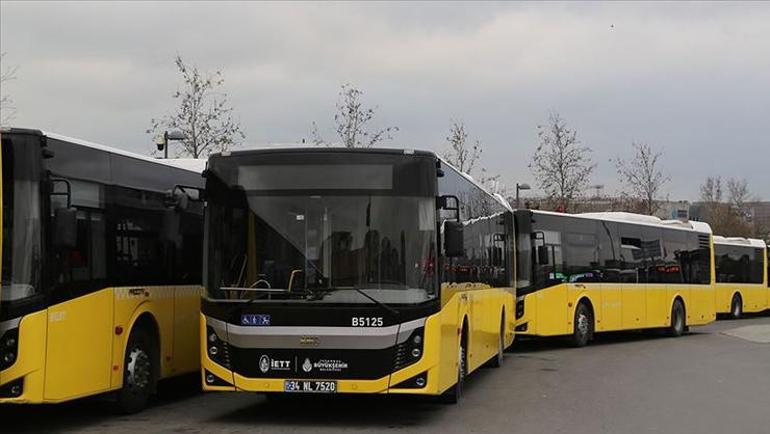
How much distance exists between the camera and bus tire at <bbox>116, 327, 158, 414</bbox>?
10797mm

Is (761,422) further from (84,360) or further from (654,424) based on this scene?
(84,360)

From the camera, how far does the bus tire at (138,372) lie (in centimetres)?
1080

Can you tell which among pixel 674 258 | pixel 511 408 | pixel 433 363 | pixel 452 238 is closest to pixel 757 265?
pixel 674 258

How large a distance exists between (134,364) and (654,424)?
6.44 meters

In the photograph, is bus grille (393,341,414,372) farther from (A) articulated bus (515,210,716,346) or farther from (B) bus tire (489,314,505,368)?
(A) articulated bus (515,210,716,346)

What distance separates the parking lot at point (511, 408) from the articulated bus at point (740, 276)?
20.1 meters

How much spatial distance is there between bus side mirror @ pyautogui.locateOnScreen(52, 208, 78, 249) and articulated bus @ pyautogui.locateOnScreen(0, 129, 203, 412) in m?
0.01

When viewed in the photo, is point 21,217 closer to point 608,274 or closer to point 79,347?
point 79,347

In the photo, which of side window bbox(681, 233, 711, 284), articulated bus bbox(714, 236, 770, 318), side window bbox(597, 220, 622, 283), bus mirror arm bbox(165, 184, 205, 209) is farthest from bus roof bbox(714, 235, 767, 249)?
bus mirror arm bbox(165, 184, 205, 209)

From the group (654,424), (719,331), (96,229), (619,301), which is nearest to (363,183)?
(96,229)

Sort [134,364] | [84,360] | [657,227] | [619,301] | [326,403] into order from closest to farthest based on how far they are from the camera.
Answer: [84,360] → [134,364] → [326,403] → [619,301] → [657,227]

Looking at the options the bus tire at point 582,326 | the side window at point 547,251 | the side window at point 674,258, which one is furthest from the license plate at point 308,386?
the side window at point 674,258

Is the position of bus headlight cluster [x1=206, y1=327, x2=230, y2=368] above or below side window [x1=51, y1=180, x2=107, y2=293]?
below

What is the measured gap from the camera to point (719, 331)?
98.1 ft
